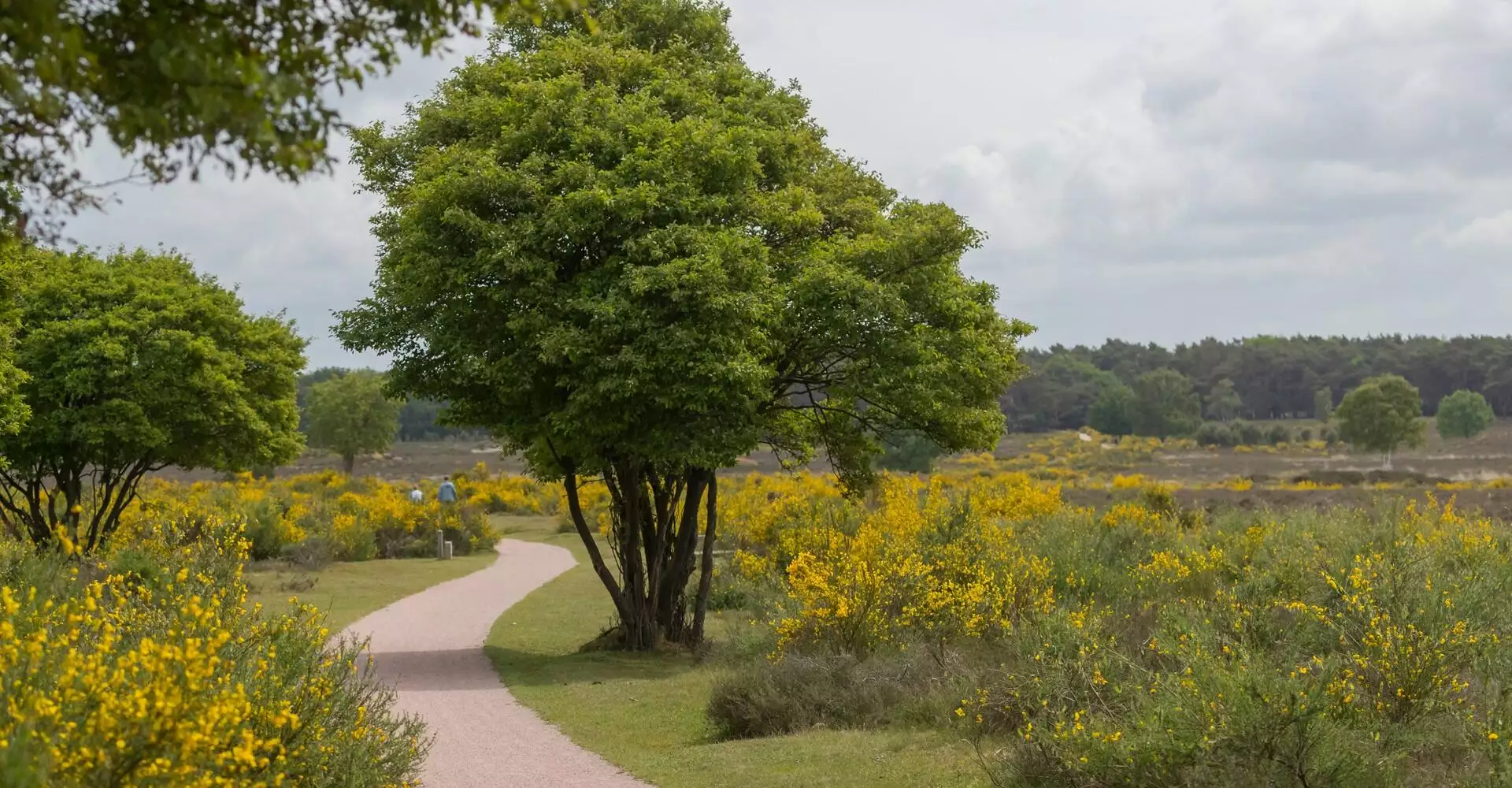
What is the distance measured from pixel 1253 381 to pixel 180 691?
5574 inches

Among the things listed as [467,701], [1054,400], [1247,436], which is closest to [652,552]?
[467,701]

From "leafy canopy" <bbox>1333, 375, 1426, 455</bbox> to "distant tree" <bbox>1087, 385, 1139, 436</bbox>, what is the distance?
130 ft

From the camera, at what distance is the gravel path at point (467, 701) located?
10297mm

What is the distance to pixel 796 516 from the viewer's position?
2872 centimetres

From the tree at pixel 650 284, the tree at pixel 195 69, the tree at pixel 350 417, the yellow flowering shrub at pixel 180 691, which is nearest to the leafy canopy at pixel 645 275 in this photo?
the tree at pixel 650 284

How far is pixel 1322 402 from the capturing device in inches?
4887

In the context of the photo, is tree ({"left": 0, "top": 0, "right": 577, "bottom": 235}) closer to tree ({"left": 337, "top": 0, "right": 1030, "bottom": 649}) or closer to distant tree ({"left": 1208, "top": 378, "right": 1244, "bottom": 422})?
tree ({"left": 337, "top": 0, "right": 1030, "bottom": 649})

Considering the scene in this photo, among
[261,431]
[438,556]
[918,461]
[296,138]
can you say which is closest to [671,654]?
[261,431]

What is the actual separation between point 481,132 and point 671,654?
7674mm

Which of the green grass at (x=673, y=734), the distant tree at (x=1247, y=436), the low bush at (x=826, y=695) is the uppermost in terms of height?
the distant tree at (x=1247, y=436)

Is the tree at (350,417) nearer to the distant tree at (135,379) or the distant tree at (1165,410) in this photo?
the distant tree at (135,379)

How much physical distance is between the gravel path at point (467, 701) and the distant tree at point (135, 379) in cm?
464

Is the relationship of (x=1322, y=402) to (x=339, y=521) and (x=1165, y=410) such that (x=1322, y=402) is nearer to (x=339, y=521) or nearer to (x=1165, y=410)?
(x=1165, y=410)

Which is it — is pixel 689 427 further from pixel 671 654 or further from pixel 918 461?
pixel 918 461
